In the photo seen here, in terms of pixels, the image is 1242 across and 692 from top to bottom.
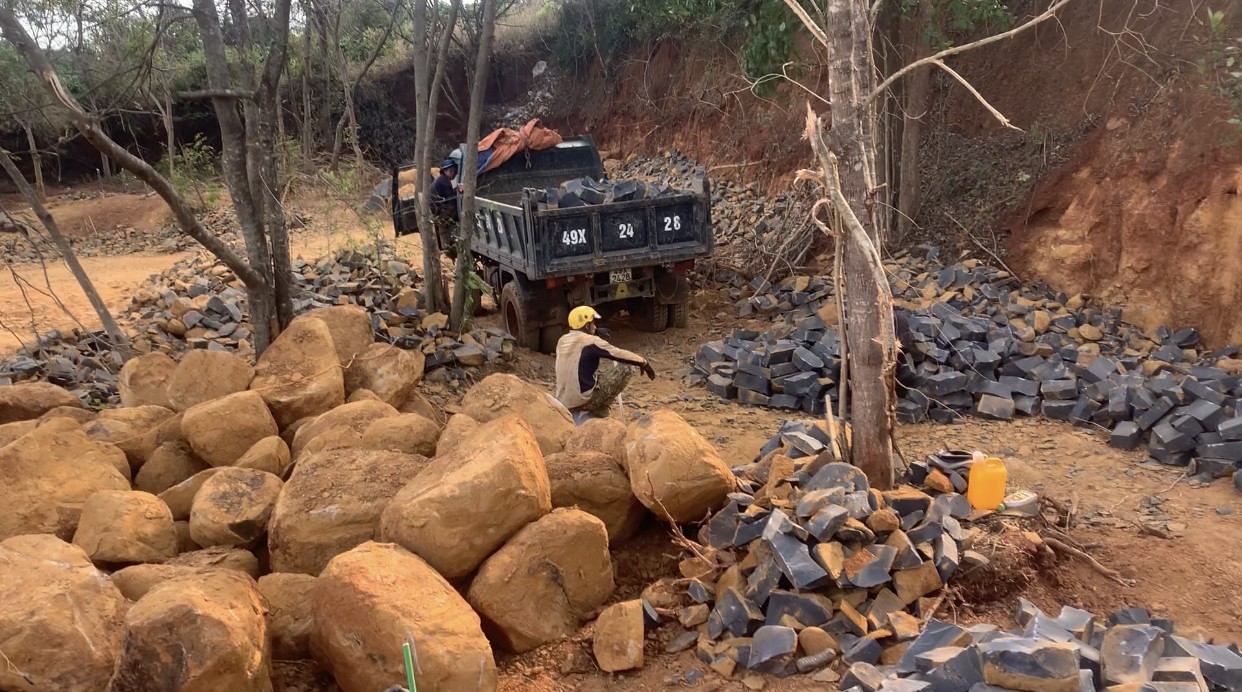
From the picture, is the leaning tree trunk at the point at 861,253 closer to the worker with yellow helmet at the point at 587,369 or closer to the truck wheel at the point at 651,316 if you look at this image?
the worker with yellow helmet at the point at 587,369

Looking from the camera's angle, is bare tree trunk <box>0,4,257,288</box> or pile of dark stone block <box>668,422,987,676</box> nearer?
pile of dark stone block <box>668,422,987,676</box>

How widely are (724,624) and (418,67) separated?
25.7 feet

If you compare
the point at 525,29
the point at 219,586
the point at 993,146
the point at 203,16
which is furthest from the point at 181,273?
the point at 525,29

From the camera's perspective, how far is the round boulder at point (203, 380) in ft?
18.8

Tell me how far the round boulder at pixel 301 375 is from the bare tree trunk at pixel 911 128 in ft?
23.6

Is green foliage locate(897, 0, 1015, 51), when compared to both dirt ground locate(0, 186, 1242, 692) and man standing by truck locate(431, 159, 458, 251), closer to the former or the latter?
dirt ground locate(0, 186, 1242, 692)

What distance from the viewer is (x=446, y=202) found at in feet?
37.4

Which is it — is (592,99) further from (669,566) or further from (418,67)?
(669,566)

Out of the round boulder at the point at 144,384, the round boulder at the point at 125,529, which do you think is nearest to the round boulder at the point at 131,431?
the round boulder at the point at 144,384

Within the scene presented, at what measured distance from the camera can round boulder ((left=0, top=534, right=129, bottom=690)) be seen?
3070mm

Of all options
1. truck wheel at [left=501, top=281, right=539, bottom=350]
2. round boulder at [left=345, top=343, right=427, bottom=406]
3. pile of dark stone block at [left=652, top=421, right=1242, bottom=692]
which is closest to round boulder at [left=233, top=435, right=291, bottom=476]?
round boulder at [left=345, top=343, right=427, bottom=406]

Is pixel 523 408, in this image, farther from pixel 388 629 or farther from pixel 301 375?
pixel 388 629

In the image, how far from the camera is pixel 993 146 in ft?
36.9

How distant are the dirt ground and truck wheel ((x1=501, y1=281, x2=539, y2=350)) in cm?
23
